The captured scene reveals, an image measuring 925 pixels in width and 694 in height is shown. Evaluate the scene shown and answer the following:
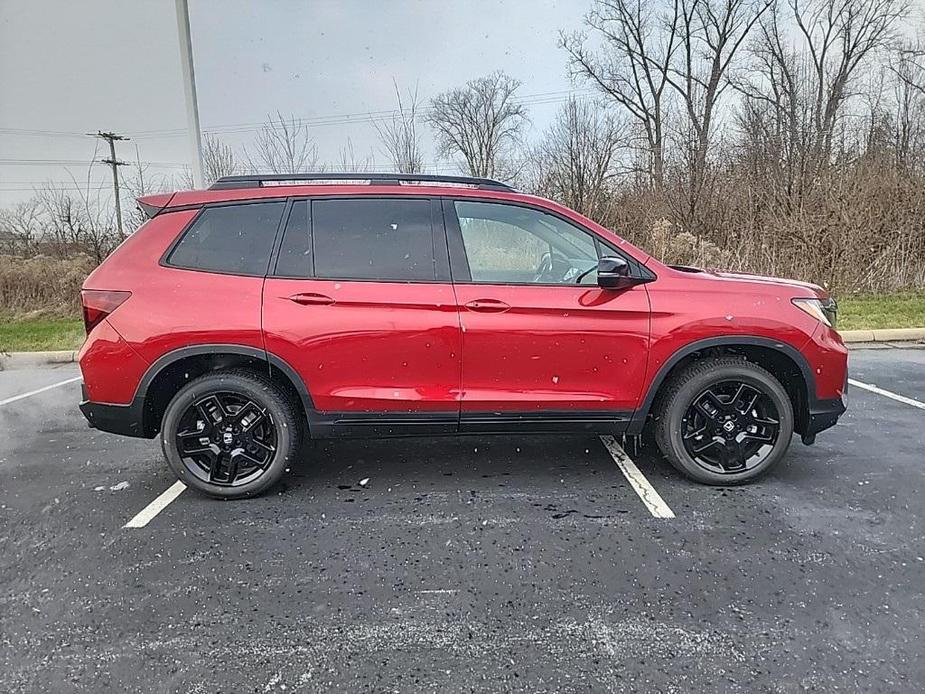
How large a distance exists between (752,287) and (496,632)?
2.54m

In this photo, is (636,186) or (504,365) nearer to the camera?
(504,365)

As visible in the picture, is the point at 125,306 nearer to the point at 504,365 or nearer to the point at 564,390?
the point at 504,365

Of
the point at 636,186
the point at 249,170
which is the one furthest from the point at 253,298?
the point at 636,186

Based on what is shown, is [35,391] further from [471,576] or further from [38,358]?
[471,576]

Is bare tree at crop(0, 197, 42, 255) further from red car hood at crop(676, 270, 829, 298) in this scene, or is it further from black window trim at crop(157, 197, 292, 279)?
red car hood at crop(676, 270, 829, 298)

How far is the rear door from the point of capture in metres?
3.43

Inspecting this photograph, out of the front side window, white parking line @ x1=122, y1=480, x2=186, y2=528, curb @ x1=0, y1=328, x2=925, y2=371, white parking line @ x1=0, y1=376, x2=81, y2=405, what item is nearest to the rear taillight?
white parking line @ x1=122, y1=480, x2=186, y2=528

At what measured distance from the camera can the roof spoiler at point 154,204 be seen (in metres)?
3.66

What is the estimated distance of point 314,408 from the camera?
11.7ft

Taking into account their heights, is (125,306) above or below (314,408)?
above

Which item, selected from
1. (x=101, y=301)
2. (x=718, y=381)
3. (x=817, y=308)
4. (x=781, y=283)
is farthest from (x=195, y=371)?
(x=817, y=308)

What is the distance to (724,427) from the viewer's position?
12.1 ft

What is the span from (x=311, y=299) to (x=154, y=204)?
3.98 feet

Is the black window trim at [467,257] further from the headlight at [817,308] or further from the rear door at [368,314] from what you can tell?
the headlight at [817,308]
